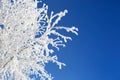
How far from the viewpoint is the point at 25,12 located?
11.3 meters

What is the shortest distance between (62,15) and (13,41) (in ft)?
6.17

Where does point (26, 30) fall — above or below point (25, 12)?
below

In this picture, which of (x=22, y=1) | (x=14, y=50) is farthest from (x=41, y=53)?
(x=22, y=1)

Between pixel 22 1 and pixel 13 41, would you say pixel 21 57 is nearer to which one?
pixel 13 41

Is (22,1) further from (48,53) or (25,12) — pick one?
(48,53)

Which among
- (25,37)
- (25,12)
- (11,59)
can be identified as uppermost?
(25,12)

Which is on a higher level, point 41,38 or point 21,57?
point 41,38

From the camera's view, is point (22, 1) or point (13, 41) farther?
point (22, 1)

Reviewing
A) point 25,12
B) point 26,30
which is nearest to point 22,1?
point 25,12

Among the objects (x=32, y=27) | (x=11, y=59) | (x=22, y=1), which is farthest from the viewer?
(x=22, y=1)

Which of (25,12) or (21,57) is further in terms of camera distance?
(25,12)

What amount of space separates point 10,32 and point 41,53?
1.18 metres

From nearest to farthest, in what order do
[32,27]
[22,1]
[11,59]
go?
[11,59] → [32,27] → [22,1]

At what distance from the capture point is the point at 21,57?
10.4 m
